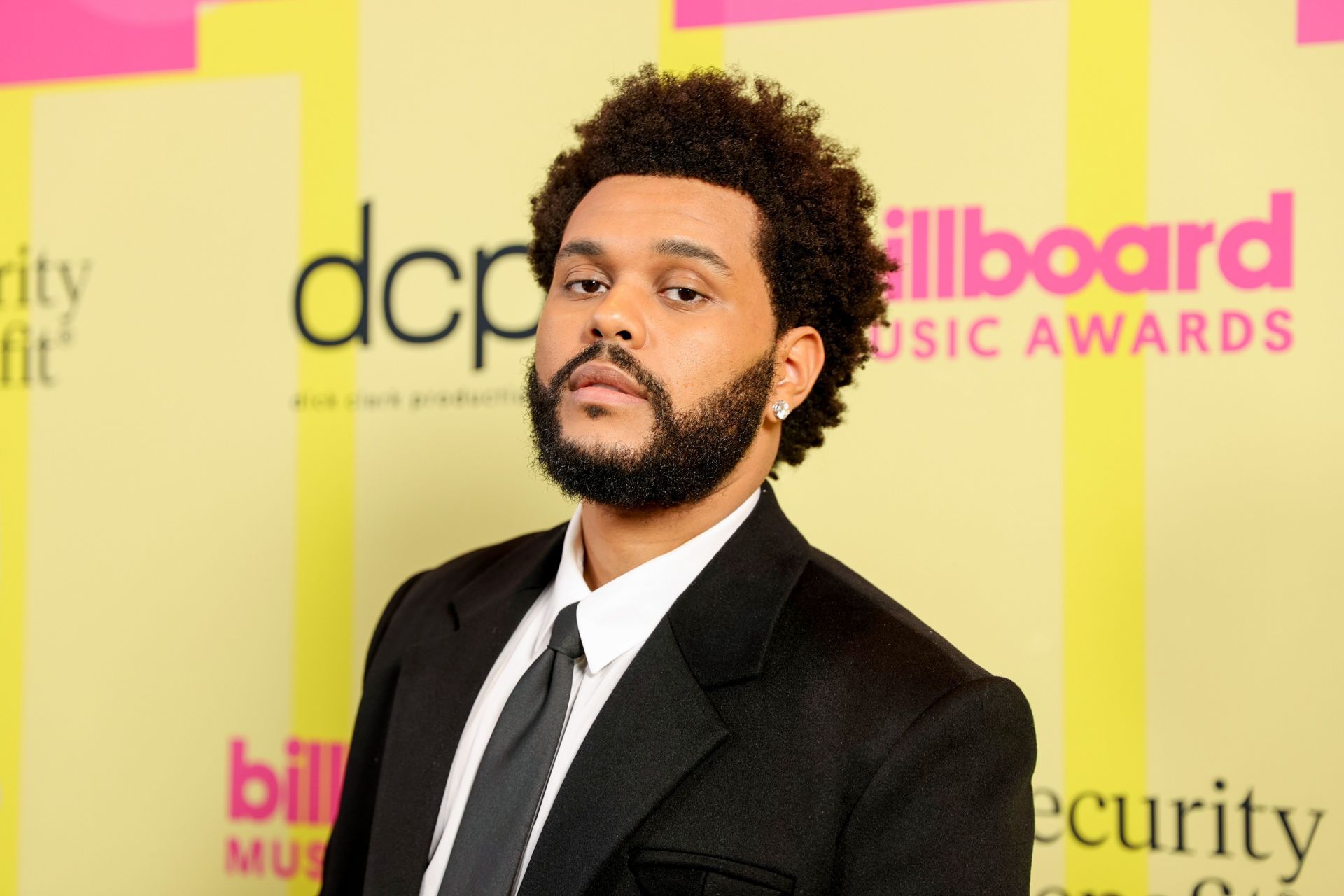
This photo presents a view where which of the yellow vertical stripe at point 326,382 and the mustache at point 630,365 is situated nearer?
the mustache at point 630,365

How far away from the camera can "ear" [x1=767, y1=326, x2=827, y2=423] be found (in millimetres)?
1461

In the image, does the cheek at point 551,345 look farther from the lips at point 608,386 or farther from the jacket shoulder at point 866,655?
the jacket shoulder at point 866,655

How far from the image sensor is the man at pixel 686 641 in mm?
1169

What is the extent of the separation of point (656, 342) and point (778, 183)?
1.02 ft

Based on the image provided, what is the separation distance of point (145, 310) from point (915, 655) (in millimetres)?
1786

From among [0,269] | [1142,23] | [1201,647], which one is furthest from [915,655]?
[0,269]

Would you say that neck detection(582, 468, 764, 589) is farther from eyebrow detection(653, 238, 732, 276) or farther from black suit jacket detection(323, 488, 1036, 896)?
eyebrow detection(653, 238, 732, 276)

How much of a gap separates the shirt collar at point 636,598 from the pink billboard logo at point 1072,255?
76cm

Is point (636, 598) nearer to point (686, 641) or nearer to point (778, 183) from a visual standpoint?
point (686, 641)

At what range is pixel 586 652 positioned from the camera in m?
1.31

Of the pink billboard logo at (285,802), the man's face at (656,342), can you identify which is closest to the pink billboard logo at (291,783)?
the pink billboard logo at (285,802)

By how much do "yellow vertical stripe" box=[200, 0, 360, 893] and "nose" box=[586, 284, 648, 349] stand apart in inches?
43.0

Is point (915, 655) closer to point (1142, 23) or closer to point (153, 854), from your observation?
point (1142, 23)

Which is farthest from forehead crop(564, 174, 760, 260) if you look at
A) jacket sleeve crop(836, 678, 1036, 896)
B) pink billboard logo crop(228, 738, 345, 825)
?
pink billboard logo crop(228, 738, 345, 825)
